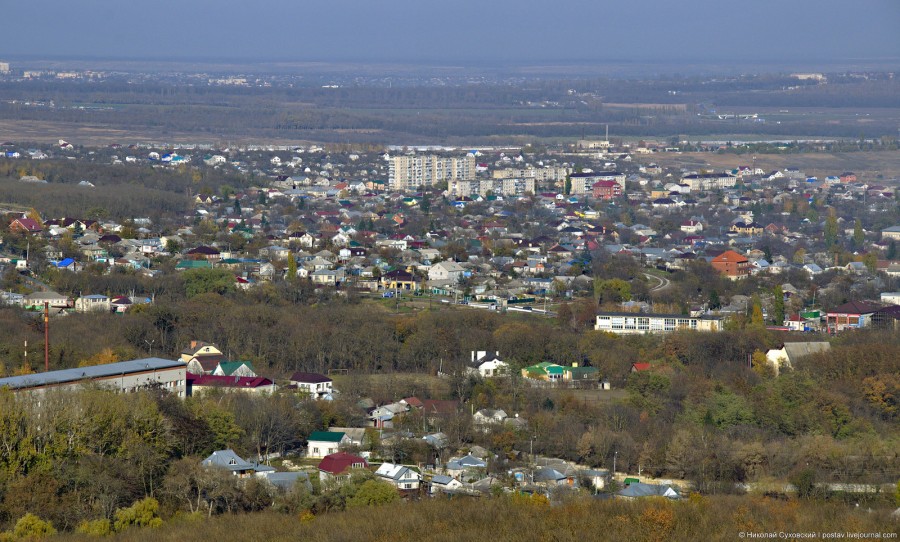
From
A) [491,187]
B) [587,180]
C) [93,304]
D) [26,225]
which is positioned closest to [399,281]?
[93,304]

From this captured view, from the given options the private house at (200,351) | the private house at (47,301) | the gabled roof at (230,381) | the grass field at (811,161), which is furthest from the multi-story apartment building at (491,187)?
the gabled roof at (230,381)

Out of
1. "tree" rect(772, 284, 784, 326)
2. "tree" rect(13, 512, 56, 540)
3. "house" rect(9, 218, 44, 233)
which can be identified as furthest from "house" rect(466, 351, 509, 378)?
"house" rect(9, 218, 44, 233)

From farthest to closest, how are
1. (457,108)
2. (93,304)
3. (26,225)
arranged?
(457,108) → (26,225) → (93,304)

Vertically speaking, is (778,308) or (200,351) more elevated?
(200,351)

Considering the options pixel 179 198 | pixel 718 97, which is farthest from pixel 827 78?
pixel 179 198

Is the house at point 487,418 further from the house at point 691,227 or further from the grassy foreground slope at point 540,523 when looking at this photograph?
the house at point 691,227

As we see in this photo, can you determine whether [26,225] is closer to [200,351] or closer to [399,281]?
[399,281]
